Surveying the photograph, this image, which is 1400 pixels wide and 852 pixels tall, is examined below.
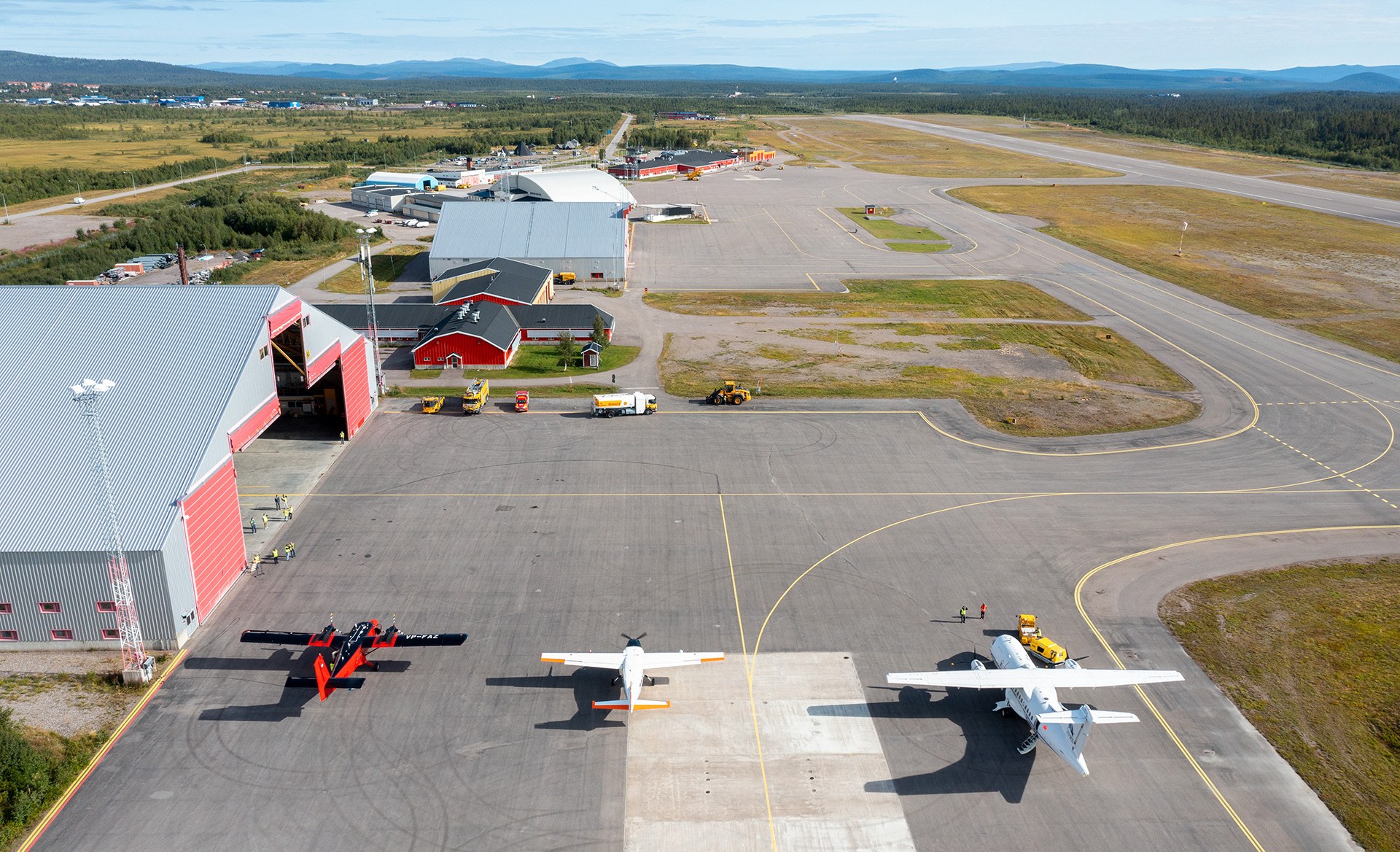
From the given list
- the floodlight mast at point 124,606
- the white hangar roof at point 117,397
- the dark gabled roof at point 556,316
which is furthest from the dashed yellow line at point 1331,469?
the floodlight mast at point 124,606

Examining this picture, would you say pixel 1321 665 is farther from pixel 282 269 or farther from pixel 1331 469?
pixel 282 269

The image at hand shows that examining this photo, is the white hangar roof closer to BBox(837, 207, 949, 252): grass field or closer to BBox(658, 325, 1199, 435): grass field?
BBox(658, 325, 1199, 435): grass field

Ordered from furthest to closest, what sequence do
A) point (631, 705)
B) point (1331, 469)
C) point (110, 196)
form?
point (110, 196)
point (1331, 469)
point (631, 705)

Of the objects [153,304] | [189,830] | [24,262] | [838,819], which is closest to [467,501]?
[153,304]

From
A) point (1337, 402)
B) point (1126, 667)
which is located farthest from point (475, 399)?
point (1337, 402)

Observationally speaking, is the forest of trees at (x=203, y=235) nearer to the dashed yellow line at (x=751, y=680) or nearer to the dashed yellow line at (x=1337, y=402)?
the dashed yellow line at (x=751, y=680)

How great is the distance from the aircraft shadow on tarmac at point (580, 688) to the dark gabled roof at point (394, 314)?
55958mm

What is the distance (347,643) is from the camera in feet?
124

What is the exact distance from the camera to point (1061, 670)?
3597 centimetres

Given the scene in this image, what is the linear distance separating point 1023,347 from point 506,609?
212 feet

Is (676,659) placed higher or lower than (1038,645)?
higher

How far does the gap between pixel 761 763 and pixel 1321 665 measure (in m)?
28.4

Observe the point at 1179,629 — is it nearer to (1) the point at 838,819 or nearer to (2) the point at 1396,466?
(1) the point at 838,819

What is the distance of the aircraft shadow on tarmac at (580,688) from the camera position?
35906mm
